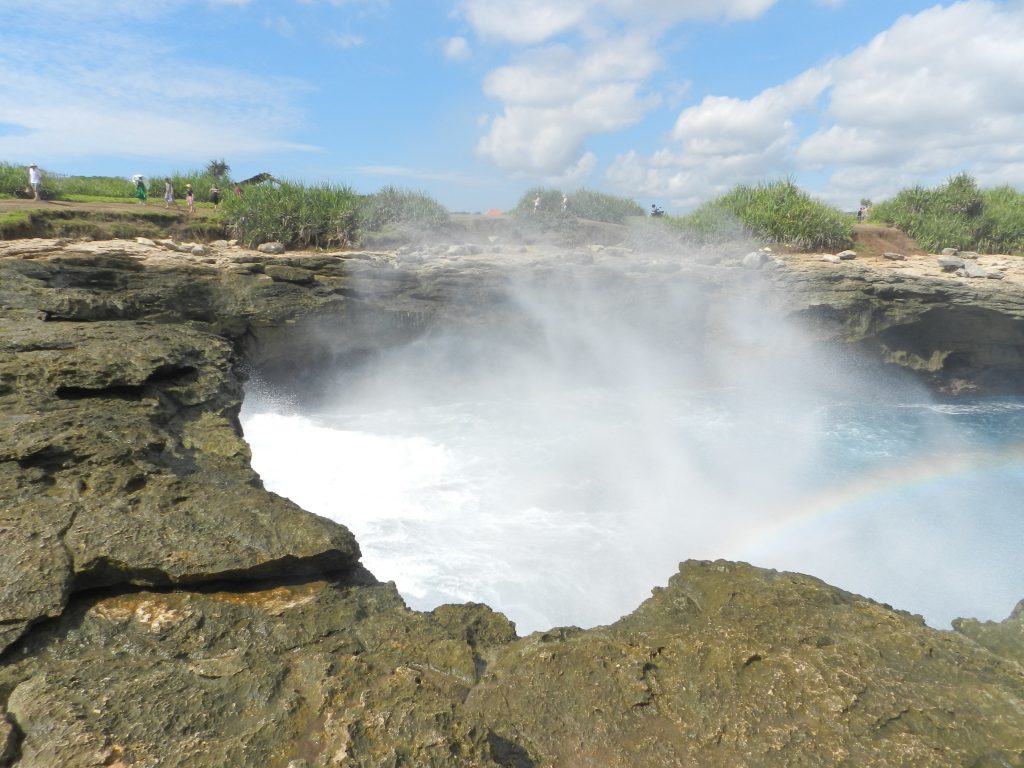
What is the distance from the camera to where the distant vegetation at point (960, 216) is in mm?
17094

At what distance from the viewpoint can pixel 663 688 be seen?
2473 millimetres

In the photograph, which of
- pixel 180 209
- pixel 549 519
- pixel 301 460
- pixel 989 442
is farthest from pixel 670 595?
pixel 180 209

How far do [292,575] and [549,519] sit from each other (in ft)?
15.1

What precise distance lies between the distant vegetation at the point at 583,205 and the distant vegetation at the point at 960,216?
323 inches

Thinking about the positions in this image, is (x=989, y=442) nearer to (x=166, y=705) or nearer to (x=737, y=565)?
(x=737, y=565)

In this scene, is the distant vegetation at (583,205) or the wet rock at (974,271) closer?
the wet rock at (974,271)

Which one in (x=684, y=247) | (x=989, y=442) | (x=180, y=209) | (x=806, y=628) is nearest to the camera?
(x=806, y=628)

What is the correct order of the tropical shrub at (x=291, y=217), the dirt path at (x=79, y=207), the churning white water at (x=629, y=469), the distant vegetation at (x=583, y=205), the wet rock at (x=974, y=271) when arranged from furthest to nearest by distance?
the distant vegetation at (x=583, y=205)
the tropical shrub at (x=291, y=217)
the wet rock at (x=974, y=271)
the dirt path at (x=79, y=207)
the churning white water at (x=629, y=469)

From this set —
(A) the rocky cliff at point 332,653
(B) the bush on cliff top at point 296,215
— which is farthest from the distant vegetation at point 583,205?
(A) the rocky cliff at point 332,653

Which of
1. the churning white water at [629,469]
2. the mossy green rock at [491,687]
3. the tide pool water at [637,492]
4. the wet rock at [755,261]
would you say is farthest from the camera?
the wet rock at [755,261]

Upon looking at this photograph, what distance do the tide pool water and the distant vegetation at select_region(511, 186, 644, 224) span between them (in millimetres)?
9933

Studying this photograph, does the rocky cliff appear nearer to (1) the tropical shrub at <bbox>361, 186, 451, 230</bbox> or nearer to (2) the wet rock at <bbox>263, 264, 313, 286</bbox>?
(2) the wet rock at <bbox>263, 264, 313, 286</bbox>

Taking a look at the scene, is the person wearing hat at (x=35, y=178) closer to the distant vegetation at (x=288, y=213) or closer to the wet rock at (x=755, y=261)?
the distant vegetation at (x=288, y=213)

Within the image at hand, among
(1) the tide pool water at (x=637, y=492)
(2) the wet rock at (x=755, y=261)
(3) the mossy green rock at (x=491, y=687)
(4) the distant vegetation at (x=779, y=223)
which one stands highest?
(4) the distant vegetation at (x=779, y=223)
